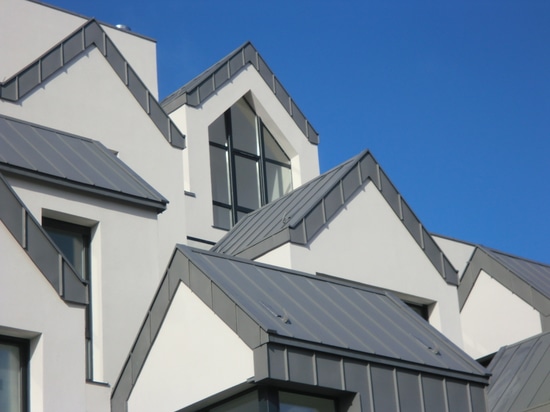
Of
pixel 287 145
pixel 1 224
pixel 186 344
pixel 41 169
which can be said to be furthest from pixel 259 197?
pixel 1 224

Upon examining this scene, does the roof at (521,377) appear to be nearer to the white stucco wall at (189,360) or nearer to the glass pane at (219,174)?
the white stucco wall at (189,360)

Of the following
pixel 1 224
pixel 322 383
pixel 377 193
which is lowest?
pixel 322 383

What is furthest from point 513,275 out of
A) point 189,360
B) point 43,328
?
point 43,328

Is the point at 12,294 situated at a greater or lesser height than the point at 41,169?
lesser

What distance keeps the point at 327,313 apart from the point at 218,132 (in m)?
10.1

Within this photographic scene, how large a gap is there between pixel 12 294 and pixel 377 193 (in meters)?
8.86

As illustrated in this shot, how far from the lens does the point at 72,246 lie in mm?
16906

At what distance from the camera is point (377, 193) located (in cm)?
2042

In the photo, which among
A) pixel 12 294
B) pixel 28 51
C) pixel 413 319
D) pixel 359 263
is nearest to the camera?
pixel 12 294

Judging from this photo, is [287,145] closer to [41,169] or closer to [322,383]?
[41,169]

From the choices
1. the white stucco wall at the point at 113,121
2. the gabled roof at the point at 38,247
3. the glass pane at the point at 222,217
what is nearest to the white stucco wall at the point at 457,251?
the glass pane at the point at 222,217

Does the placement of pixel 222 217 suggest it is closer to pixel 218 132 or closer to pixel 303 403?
pixel 218 132

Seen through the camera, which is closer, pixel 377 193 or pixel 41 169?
pixel 41 169

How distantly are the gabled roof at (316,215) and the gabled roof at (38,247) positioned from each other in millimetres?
5739
